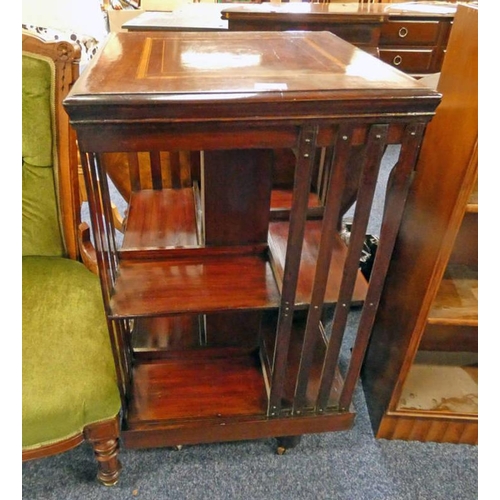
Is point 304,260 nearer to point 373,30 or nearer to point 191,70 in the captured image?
point 191,70

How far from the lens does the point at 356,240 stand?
2.68 feet

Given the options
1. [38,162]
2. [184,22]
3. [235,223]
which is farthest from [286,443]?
[184,22]

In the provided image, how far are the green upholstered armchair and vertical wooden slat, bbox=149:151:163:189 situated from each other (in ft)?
0.71

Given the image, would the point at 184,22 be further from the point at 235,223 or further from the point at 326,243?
the point at 326,243

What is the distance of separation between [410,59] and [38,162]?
8.60ft

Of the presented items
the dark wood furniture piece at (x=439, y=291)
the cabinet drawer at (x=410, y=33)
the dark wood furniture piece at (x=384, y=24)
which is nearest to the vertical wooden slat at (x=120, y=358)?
the dark wood furniture piece at (x=439, y=291)

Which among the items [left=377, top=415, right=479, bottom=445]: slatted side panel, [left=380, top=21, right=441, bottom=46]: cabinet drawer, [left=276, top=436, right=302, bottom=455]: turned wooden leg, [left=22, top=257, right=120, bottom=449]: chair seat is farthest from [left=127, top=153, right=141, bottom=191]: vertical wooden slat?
[left=380, top=21, right=441, bottom=46]: cabinet drawer

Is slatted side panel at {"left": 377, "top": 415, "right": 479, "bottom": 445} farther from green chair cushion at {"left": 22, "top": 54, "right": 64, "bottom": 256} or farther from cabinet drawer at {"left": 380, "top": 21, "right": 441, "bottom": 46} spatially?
cabinet drawer at {"left": 380, "top": 21, "right": 441, "bottom": 46}

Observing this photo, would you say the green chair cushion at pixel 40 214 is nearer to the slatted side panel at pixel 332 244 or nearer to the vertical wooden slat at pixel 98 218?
the vertical wooden slat at pixel 98 218

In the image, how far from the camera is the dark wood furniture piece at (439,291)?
2.72 feet

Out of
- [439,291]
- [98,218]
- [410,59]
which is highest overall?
[98,218]

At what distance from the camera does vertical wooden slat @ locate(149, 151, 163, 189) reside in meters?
1.20

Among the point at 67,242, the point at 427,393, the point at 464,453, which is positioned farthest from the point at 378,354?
the point at 67,242

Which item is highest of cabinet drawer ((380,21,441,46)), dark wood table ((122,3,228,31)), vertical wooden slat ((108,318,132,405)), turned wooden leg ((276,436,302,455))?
dark wood table ((122,3,228,31))
